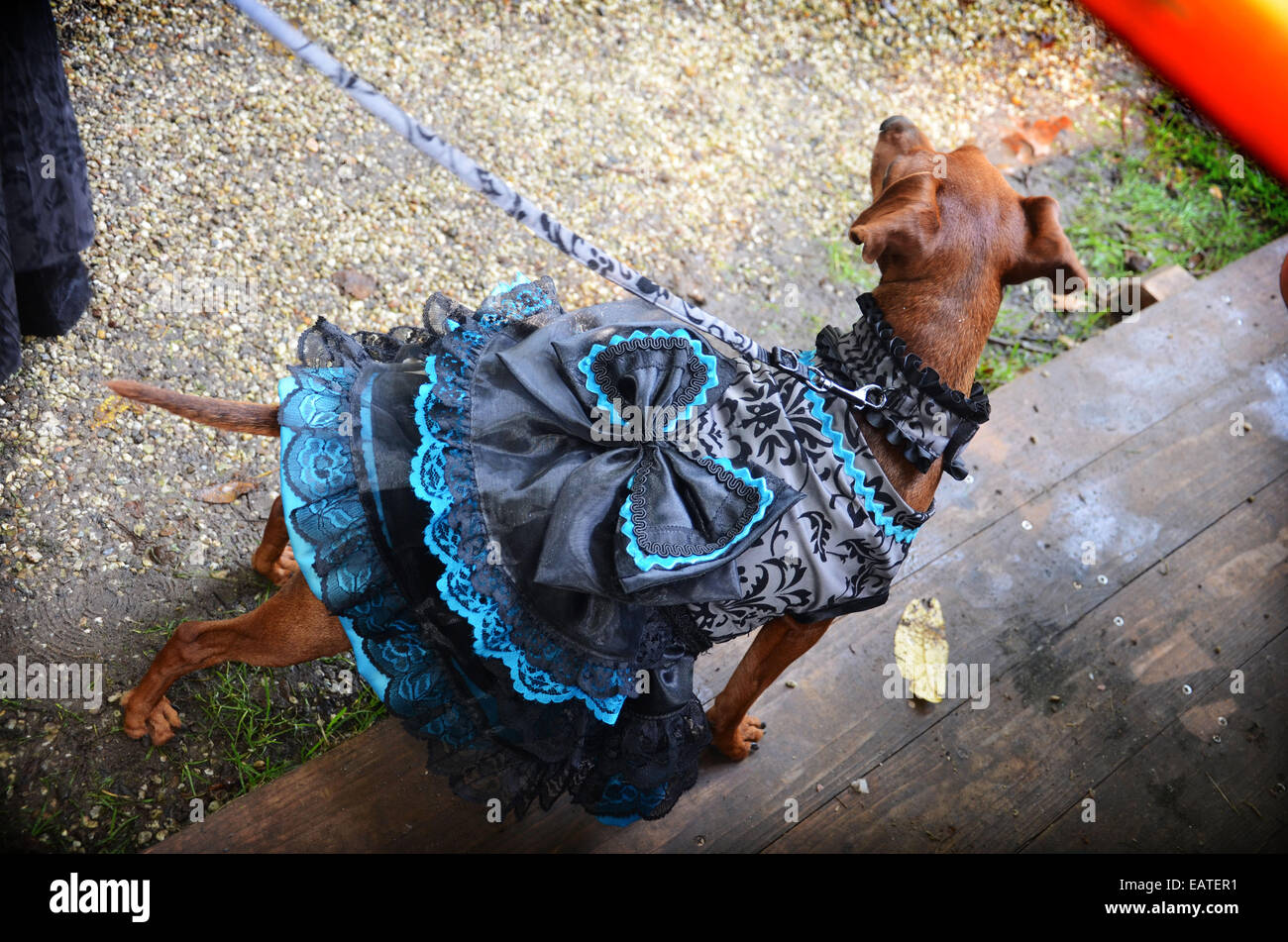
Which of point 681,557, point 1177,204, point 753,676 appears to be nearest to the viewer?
point 681,557

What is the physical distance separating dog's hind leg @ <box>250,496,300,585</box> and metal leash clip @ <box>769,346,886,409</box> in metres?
1.44

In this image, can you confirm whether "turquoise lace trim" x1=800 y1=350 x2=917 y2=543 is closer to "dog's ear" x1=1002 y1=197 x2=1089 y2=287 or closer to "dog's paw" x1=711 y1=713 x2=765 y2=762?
"dog's ear" x1=1002 y1=197 x2=1089 y2=287

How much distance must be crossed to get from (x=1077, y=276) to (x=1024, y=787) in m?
1.50

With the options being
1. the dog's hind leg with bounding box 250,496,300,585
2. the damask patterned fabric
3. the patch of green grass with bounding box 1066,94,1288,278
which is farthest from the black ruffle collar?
the patch of green grass with bounding box 1066,94,1288,278

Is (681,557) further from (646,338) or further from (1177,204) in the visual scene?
(1177,204)

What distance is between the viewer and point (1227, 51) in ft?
13.1

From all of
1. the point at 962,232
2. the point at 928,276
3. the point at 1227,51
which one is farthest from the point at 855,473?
the point at 1227,51

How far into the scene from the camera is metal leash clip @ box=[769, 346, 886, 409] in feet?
7.00

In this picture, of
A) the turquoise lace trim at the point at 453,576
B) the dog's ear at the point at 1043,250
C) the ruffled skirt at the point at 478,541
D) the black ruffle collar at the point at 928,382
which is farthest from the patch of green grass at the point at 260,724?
the dog's ear at the point at 1043,250

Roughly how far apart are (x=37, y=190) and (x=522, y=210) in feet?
6.46

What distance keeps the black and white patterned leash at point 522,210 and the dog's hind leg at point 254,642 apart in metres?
0.95

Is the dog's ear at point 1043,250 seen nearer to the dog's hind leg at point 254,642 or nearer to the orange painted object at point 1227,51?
the dog's hind leg at point 254,642

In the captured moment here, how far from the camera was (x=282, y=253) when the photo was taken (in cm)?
358
